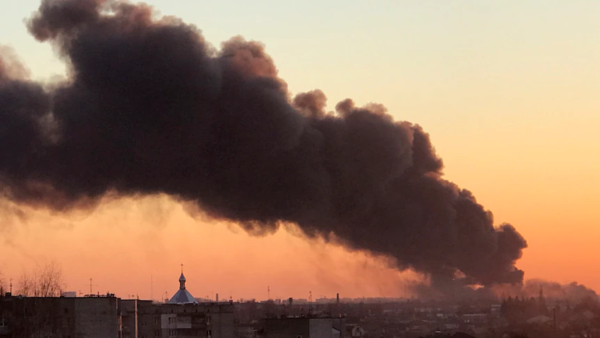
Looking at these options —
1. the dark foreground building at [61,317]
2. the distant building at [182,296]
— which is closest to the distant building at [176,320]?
the dark foreground building at [61,317]

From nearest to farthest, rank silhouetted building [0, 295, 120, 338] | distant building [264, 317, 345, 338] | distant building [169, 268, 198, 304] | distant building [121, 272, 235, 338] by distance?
1. silhouetted building [0, 295, 120, 338]
2. distant building [264, 317, 345, 338]
3. distant building [121, 272, 235, 338]
4. distant building [169, 268, 198, 304]

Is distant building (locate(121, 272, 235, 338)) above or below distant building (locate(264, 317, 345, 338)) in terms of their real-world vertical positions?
above

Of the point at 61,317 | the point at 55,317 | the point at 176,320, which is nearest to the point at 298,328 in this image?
the point at 176,320

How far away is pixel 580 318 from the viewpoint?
181000 millimetres

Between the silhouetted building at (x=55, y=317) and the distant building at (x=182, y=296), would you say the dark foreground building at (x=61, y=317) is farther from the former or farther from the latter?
the distant building at (x=182, y=296)

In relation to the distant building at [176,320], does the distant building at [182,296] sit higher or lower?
higher

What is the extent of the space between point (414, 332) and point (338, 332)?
242ft

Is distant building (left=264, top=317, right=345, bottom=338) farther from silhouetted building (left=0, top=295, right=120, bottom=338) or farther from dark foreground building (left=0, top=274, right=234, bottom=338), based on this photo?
silhouetted building (left=0, top=295, right=120, bottom=338)

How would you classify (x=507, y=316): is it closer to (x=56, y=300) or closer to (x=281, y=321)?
(x=281, y=321)

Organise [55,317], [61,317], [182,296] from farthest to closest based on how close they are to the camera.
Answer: [182,296] < [61,317] < [55,317]

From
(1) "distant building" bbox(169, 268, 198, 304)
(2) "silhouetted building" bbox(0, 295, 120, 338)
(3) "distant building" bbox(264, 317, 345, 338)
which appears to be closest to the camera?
(2) "silhouetted building" bbox(0, 295, 120, 338)

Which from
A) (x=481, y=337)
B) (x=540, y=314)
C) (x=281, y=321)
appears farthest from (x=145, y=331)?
(x=540, y=314)

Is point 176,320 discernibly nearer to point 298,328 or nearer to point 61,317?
point 298,328

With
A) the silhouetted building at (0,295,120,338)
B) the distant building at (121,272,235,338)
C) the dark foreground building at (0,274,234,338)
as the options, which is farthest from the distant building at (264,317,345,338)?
the silhouetted building at (0,295,120,338)
